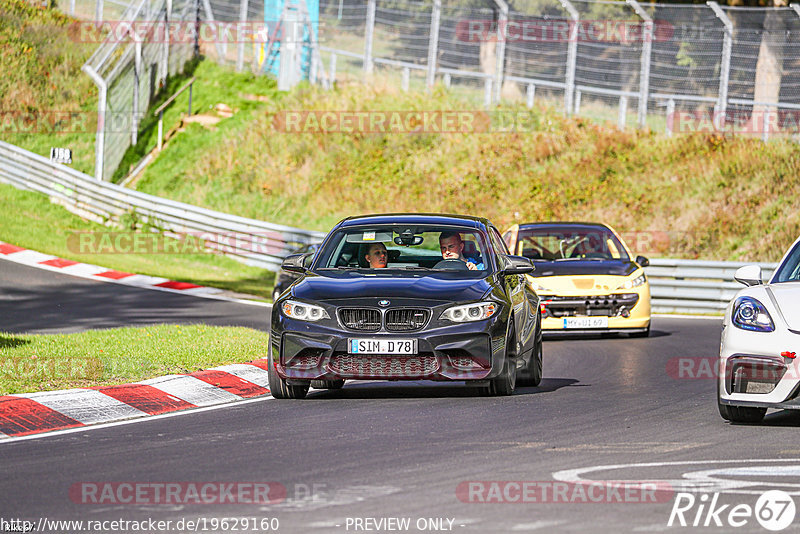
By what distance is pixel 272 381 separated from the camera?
429 inches

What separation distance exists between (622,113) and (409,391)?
23.4m

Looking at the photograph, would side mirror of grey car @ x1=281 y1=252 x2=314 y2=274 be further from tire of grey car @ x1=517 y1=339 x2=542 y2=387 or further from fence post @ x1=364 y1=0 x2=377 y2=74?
fence post @ x1=364 y1=0 x2=377 y2=74

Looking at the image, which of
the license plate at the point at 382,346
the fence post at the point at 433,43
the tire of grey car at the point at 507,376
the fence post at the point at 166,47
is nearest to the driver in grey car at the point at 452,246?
the tire of grey car at the point at 507,376

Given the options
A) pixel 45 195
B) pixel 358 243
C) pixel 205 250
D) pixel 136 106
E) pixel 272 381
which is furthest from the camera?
pixel 136 106

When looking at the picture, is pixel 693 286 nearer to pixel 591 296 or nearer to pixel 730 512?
pixel 591 296

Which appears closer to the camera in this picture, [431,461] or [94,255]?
[431,461]

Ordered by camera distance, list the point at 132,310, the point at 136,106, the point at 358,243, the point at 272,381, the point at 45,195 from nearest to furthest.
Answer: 1. the point at 272,381
2. the point at 358,243
3. the point at 132,310
4. the point at 45,195
5. the point at 136,106

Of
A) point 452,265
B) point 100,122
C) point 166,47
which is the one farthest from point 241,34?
point 452,265

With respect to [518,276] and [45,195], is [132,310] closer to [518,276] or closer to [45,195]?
[518,276]

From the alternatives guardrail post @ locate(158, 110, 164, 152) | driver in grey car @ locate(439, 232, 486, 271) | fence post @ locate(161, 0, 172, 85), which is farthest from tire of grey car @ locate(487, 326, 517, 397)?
fence post @ locate(161, 0, 172, 85)

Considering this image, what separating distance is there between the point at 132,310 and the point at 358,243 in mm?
8630

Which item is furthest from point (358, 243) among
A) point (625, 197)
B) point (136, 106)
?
point (136, 106)

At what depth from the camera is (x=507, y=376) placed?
35.8 feet

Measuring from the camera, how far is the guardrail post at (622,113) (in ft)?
109
